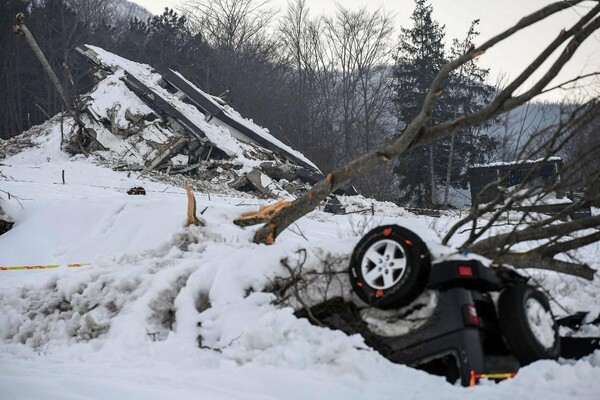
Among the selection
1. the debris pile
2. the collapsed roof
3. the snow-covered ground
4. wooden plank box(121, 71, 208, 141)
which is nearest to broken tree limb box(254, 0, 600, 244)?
the snow-covered ground

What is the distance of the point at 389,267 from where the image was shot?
11.7 ft

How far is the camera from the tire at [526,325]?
3.25 meters

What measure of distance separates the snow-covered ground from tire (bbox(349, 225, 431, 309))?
23cm

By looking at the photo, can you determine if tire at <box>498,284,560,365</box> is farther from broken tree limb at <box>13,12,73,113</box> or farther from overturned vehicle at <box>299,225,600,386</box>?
broken tree limb at <box>13,12,73,113</box>

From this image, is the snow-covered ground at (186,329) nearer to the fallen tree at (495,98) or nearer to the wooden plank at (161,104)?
the fallen tree at (495,98)

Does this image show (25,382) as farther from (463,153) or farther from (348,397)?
(463,153)

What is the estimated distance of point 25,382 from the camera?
3.29 meters

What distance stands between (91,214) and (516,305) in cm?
639

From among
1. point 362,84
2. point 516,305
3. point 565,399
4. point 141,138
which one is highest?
point 362,84

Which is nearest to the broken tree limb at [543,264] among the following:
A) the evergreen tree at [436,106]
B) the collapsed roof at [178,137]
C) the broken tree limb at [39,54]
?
the collapsed roof at [178,137]

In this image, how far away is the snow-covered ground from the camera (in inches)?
122

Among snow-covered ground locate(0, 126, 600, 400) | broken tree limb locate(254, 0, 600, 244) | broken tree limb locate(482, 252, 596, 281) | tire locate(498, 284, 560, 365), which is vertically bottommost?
snow-covered ground locate(0, 126, 600, 400)

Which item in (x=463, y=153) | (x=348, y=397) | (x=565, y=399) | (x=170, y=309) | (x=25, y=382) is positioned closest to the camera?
(x=565, y=399)

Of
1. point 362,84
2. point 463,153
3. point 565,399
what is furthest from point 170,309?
point 362,84
